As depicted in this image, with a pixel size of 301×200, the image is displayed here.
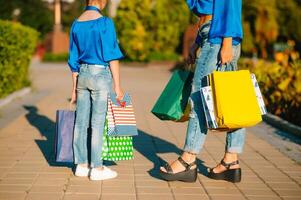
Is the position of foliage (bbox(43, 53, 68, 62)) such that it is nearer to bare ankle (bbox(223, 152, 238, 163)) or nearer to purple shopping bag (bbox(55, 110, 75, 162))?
purple shopping bag (bbox(55, 110, 75, 162))

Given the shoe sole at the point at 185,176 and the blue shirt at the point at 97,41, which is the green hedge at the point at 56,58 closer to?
the blue shirt at the point at 97,41

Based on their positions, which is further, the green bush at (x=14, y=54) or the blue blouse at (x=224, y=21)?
the green bush at (x=14, y=54)

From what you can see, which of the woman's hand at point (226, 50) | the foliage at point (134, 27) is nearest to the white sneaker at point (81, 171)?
the woman's hand at point (226, 50)

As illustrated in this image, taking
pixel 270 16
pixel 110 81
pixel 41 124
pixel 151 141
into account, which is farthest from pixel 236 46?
pixel 270 16

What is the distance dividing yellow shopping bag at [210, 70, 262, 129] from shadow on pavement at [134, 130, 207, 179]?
1048 millimetres

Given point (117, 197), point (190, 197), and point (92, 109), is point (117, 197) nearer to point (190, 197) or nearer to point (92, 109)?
A: point (190, 197)

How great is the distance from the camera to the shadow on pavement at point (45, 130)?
21.0 feet

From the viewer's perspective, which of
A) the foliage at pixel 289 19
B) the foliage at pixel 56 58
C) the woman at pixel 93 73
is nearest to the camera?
the woman at pixel 93 73

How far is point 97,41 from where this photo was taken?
5059 millimetres

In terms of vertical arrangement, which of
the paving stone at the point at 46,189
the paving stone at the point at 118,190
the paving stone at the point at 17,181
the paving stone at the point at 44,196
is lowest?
the paving stone at the point at 17,181

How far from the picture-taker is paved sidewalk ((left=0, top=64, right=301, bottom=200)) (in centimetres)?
492

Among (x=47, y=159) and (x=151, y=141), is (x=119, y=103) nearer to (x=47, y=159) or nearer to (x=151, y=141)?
(x=47, y=159)

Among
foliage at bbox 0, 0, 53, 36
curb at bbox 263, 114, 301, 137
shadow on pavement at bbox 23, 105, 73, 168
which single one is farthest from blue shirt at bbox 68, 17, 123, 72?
foliage at bbox 0, 0, 53, 36

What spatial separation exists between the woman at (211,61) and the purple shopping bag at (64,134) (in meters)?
0.94
